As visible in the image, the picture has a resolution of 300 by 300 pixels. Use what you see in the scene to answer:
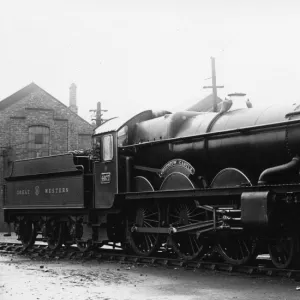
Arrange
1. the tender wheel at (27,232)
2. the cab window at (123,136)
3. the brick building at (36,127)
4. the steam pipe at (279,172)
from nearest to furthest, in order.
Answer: the steam pipe at (279,172)
the cab window at (123,136)
the tender wheel at (27,232)
the brick building at (36,127)

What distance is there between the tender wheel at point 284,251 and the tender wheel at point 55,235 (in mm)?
6261

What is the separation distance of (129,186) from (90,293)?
465cm

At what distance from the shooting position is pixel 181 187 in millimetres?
10523

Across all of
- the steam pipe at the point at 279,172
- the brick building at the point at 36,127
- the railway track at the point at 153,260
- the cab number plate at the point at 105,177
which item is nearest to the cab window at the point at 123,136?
the cab number plate at the point at 105,177

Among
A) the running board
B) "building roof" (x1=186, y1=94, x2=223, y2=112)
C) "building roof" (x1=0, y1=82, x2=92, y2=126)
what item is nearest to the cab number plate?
the running board

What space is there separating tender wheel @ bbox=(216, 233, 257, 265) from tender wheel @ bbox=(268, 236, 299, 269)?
37cm

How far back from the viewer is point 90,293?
24.4ft

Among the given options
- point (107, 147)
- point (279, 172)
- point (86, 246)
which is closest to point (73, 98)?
point (86, 246)

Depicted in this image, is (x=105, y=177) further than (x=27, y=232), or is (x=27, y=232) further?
(x=27, y=232)

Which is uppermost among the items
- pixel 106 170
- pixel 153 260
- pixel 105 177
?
pixel 106 170

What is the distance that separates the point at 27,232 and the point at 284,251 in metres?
8.42

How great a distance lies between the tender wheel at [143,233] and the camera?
37.9 feet

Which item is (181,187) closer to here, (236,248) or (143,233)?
(236,248)

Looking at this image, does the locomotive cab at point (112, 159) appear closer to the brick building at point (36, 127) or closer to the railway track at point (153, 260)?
the railway track at point (153, 260)
